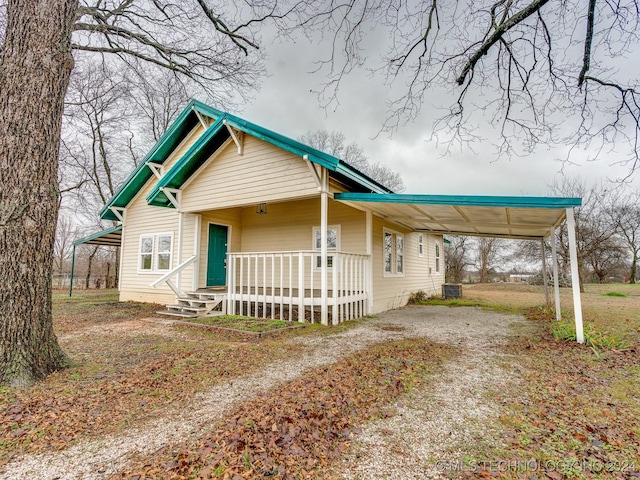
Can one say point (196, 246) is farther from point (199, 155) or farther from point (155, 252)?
point (199, 155)

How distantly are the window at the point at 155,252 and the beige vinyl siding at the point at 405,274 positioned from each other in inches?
290

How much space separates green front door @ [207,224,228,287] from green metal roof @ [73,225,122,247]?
5376mm

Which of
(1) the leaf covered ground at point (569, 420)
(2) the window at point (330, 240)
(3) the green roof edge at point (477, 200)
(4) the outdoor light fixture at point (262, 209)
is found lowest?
(1) the leaf covered ground at point (569, 420)

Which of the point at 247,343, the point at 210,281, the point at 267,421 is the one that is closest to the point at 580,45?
the point at 267,421

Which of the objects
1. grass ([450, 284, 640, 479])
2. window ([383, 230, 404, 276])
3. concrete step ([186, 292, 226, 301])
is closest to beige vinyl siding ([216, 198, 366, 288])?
concrete step ([186, 292, 226, 301])

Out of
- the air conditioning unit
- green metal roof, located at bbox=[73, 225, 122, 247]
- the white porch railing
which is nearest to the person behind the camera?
the white porch railing

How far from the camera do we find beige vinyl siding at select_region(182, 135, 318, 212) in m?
8.04

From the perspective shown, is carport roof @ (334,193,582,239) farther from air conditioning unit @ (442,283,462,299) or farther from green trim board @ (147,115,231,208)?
air conditioning unit @ (442,283,462,299)

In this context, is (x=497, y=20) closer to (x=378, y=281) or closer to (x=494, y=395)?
(x=494, y=395)

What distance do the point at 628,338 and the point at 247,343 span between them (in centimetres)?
713

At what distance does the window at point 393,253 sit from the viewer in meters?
10.8

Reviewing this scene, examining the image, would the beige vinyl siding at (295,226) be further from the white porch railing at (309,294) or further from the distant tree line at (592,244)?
the distant tree line at (592,244)

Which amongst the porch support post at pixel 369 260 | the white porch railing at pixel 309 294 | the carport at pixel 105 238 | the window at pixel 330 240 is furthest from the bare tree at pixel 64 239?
the porch support post at pixel 369 260

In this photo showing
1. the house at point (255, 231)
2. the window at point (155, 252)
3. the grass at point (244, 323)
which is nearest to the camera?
the grass at point (244, 323)
